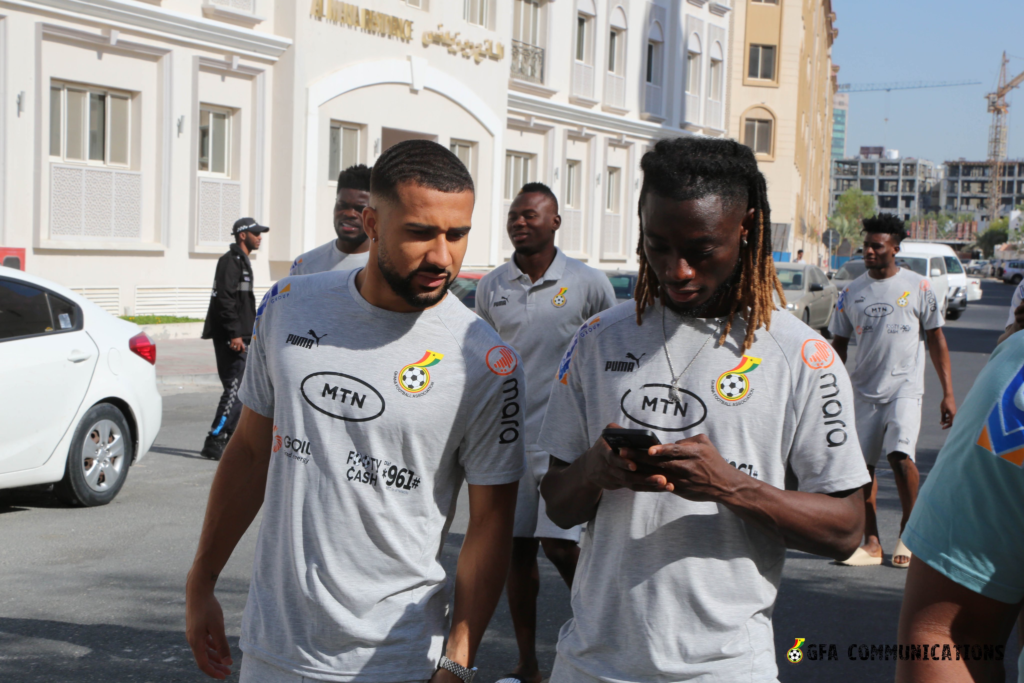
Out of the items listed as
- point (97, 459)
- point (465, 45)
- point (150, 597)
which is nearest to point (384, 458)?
point (150, 597)

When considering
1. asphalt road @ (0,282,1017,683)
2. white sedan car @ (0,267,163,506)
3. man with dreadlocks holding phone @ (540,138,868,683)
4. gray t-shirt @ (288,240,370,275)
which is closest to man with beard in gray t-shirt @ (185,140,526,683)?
man with dreadlocks holding phone @ (540,138,868,683)

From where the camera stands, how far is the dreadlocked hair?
230 cm

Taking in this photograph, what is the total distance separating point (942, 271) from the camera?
1328 inches

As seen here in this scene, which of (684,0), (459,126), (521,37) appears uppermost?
(684,0)

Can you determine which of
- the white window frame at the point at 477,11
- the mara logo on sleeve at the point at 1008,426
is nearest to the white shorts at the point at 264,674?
the mara logo on sleeve at the point at 1008,426

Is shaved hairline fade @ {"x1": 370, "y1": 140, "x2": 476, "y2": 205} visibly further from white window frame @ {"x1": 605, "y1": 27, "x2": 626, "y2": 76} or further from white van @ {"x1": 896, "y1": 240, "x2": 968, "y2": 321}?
white window frame @ {"x1": 605, "y1": 27, "x2": 626, "y2": 76}

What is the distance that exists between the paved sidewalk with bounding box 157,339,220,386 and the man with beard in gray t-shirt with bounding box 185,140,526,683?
11.9 meters

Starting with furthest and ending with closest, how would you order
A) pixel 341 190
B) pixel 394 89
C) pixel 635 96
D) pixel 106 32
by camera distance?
pixel 635 96 < pixel 394 89 < pixel 106 32 < pixel 341 190

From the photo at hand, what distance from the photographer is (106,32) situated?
18.7m

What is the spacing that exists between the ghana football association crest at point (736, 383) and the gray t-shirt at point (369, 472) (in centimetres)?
55

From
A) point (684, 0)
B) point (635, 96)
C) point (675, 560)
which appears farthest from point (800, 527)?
point (684, 0)

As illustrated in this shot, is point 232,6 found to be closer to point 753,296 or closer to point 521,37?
point 521,37

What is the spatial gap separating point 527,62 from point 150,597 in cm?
2653

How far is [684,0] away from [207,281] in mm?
23378
